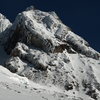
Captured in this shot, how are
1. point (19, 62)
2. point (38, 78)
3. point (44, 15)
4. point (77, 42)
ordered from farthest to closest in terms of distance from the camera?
1. point (44, 15)
2. point (77, 42)
3. point (19, 62)
4. point (38, 78)

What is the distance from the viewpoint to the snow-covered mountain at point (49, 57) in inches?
2356

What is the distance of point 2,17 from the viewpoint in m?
108

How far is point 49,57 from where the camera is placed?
67.5 metres

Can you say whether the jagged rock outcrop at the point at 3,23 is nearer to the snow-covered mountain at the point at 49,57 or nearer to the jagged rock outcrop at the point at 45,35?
the snow-covered mountain at the point at 49,57

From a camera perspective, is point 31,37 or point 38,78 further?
point 31,37

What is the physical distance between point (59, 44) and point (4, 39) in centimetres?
1796

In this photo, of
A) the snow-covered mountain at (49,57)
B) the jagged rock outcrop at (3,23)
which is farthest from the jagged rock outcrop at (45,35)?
the jagged rock outcrop at (3,23)

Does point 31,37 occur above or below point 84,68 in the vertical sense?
above

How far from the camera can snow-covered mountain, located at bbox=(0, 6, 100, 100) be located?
196ft

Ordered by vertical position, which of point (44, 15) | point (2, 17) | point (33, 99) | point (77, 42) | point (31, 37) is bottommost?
point (33, 99)

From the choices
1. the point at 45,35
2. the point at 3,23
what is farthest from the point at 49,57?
the point at 3,23

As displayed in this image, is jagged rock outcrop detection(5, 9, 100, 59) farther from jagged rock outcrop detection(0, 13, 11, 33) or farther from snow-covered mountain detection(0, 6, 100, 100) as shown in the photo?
jagged rock outcrop detection(0, 13, 11, 33)

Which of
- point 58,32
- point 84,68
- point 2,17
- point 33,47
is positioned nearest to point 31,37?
point 33,47

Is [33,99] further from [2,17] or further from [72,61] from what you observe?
[2,17]
